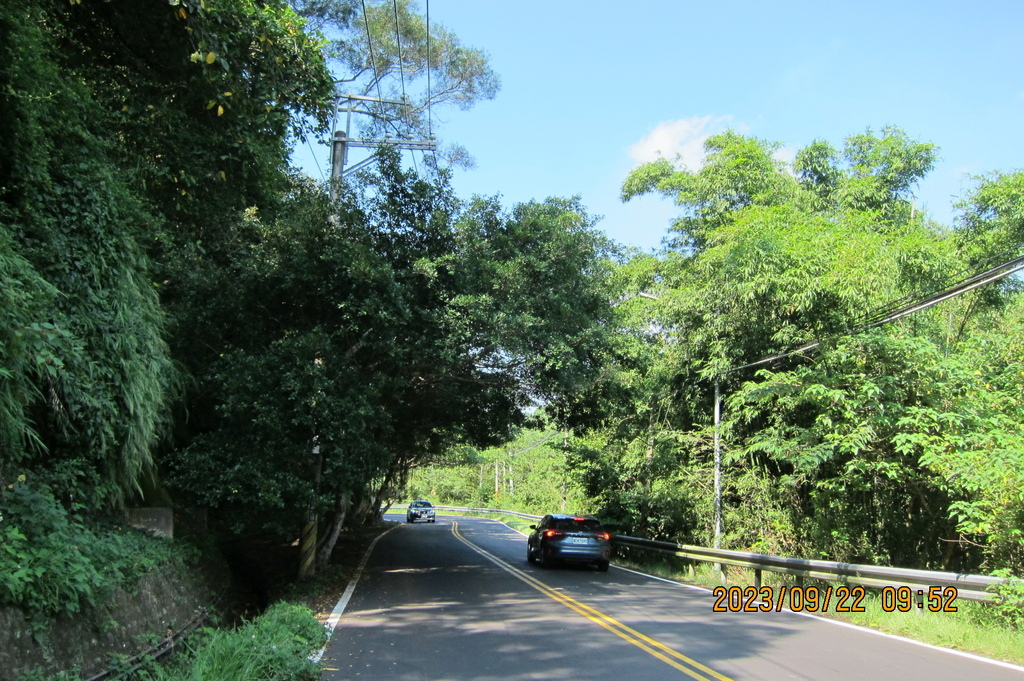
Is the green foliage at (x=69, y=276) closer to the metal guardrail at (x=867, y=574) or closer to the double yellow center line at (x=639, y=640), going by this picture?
the double yellow center line at (x=639, y=640)

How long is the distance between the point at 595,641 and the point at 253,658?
413 centimetres

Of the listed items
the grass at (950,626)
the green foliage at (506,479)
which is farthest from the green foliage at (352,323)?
the green foliage at (506,479)

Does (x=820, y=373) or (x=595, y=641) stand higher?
(x=820, y=373)

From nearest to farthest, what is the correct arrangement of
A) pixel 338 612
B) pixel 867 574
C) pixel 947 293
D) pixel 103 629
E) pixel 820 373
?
pixel 103 629, pixel 947 293, pixel 867 574, pixel 338 612, pixel 820 373

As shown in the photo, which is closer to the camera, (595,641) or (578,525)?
(595,641)

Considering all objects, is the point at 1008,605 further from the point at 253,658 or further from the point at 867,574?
the point at 253,658

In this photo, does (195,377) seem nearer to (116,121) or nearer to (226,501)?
(226,501)

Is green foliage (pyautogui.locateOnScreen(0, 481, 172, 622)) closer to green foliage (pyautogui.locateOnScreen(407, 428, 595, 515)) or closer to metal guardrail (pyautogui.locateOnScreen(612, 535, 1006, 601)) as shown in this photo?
metal guardrail (pyautogui.locateOnScreen(612, 535, 1006, 601))

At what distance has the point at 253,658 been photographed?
659cm

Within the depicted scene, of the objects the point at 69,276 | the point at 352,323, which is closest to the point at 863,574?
the point at 352,323

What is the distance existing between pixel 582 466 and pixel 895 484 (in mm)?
11601
